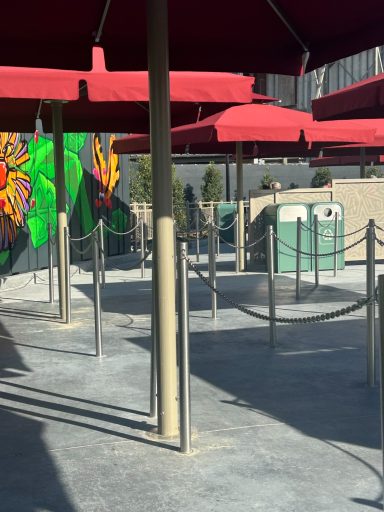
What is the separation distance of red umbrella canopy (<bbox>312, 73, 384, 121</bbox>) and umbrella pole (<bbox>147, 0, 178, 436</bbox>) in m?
2.83

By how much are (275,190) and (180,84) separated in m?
7.34

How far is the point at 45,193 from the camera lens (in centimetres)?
1345

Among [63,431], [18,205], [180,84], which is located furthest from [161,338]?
[18,205]

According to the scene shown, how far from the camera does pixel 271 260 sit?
6.86 m

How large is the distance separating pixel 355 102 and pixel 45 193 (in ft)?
25.2

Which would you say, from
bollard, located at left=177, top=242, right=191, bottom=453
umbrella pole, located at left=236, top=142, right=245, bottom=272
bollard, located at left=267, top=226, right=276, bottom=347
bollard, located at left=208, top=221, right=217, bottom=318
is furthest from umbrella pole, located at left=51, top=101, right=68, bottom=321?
umbrella pole, located at left=236, top=142, right=245, bottom=272

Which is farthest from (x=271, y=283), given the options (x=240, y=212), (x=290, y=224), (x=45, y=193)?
(x=45, y=193)

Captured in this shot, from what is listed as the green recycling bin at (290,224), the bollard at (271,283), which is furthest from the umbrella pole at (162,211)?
the green recycling bin at (290,224)

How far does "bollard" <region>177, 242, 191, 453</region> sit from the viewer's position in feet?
13.7

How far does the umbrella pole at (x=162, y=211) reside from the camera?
4387mm

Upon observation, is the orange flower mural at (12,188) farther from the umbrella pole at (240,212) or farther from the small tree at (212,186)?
the small tree at (212,186)

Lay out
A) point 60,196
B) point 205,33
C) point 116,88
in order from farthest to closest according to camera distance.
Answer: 1. point 60,196
2. point 116,88
3. point 205,33

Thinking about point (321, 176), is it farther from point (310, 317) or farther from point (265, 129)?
point (310, 317)

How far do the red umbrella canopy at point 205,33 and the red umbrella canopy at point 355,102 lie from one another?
1406 mm
